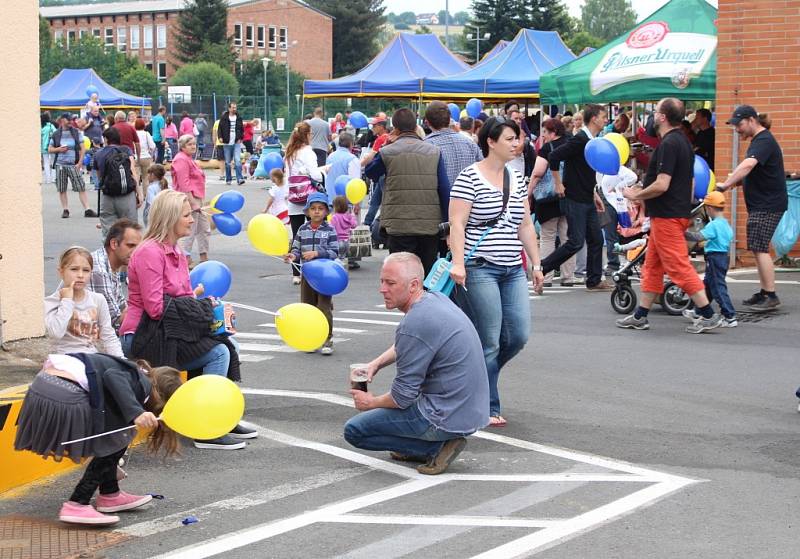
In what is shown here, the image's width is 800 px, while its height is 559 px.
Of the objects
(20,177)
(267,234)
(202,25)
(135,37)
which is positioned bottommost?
(267,234)

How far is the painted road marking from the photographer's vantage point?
5.52m

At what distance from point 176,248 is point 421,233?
2.69m

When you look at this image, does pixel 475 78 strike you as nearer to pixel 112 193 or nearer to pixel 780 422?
pixel 112 193

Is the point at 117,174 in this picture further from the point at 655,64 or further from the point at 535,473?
the point at 535,473

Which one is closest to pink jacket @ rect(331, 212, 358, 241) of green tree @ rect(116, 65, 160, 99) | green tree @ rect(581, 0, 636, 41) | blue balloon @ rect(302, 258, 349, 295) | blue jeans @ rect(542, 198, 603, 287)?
blue jeans @ rect(542, 198, 603, 287)

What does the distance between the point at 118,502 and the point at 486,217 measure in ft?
10.1

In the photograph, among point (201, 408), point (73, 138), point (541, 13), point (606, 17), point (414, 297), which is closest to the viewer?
point (201, 408)

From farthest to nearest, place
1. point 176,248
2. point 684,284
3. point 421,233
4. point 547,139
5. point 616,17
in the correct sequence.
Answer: point 616,17 → point 547,139 → point 684,284 → point 421,233 → point 176,248

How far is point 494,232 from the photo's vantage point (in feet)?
25.5

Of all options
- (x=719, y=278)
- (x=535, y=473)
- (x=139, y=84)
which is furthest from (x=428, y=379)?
(x=139, y=84)

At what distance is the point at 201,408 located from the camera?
5.83 meters

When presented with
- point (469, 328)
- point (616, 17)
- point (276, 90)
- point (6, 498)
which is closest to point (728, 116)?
point (469, 328)

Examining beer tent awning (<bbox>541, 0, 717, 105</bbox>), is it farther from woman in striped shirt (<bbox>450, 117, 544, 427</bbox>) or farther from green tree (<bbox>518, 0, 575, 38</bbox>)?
green tree (<bbox>518, 0, 575, 38</bbox>)

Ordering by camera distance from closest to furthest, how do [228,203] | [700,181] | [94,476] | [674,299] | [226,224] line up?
[94,476]
[226,224]
[228,203]
[674,299]
[700,181]
